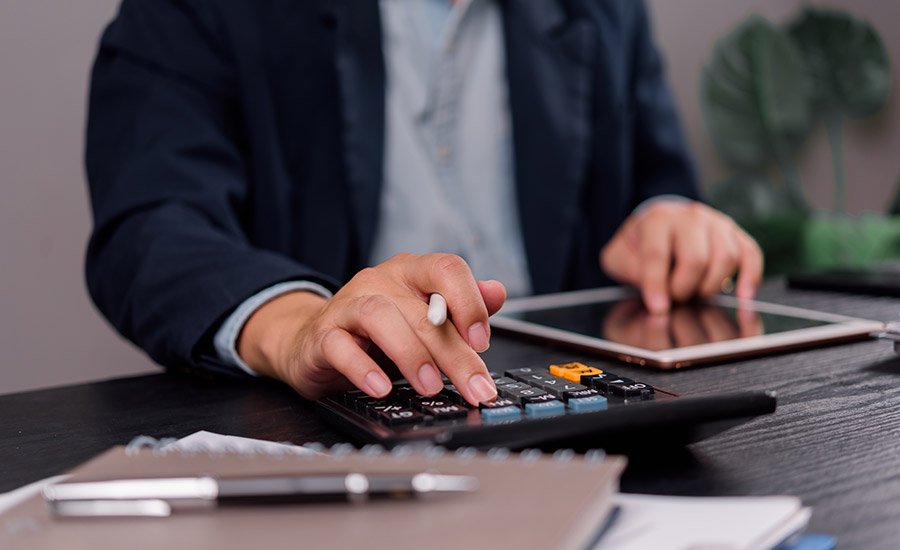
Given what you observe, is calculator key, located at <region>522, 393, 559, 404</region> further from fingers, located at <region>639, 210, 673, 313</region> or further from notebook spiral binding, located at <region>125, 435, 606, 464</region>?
fingers, located at <region>639, 210, 673, 313</region>

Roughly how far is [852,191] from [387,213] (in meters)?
2.76

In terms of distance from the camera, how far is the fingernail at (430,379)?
0.43 meters

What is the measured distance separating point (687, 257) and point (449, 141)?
1.58 feet

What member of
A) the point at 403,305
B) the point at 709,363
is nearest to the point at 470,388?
the point at 403,305

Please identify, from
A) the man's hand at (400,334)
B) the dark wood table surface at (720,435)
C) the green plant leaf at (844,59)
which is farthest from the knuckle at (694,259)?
the green plant leaf at (844,59)

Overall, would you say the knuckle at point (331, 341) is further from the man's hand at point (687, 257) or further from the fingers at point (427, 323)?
the man's hand at point (687, 257)

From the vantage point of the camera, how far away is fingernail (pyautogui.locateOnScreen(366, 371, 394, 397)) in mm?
427

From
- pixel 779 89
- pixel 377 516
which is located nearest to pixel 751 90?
pixel 779 89

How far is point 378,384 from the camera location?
43 centimetres

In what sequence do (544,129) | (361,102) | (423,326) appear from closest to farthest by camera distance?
(423,326) < (361,102) < (544,129)

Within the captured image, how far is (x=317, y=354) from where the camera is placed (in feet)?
1.56

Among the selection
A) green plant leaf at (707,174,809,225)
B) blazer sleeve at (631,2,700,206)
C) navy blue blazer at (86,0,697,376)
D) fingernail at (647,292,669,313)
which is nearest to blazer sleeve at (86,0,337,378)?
navy blue blazer at (86,0,697,376)

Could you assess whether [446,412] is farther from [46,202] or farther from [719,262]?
[46,202]

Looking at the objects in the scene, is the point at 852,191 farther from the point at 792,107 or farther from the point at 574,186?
the point at 574,186
